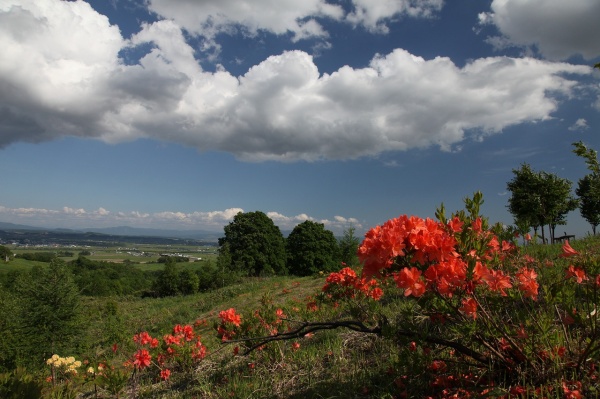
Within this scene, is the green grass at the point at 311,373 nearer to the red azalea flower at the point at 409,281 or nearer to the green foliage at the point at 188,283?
the red azalea flower at the point at 409,281

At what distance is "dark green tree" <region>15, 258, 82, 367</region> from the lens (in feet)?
52.1

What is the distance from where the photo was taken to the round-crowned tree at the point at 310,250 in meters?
42.6

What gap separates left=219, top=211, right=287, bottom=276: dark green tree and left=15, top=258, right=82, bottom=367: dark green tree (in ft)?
69.6

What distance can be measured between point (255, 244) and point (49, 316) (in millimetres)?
24715

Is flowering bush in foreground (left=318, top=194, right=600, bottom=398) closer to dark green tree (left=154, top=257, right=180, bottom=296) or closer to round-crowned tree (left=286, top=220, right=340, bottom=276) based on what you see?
round-crowned tree (left=286, top=220, right=340, bottom=276)

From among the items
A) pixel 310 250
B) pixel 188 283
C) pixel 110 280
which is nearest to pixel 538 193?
pixel 310 250

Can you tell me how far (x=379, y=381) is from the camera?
290 centimetres

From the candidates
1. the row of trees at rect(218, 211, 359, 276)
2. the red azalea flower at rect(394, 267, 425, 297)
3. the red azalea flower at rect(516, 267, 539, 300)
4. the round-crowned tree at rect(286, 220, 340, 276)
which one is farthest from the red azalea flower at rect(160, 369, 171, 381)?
the round-crowned tree at rect(286, 220, 340, 276)

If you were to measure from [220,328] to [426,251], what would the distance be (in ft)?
10.7

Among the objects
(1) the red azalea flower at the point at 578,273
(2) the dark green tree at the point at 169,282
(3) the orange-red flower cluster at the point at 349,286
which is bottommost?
(2) the dark green tree at the point at 169,282

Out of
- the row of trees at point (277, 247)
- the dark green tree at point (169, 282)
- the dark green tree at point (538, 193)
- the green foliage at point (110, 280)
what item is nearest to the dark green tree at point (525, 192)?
the dark green tree at point (538, 193)

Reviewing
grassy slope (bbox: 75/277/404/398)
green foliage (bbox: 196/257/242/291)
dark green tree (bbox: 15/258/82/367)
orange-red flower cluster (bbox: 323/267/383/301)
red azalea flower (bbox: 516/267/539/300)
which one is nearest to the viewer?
red azalea flower (bbox: 516/267/539/300)

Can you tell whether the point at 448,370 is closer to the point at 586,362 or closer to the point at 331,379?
the point at 586,362

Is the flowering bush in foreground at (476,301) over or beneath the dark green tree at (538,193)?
beneath
